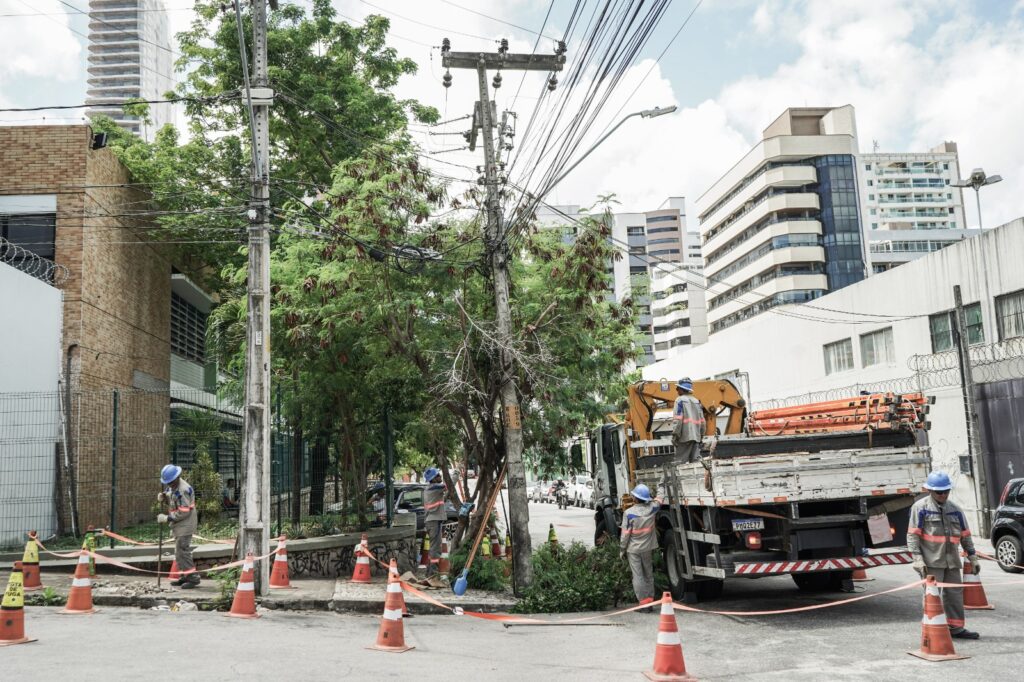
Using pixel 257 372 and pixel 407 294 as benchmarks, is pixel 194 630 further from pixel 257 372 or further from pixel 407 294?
pixel 407 294

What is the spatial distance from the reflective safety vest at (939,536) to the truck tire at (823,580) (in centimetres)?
348

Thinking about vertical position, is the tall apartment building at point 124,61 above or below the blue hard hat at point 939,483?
above

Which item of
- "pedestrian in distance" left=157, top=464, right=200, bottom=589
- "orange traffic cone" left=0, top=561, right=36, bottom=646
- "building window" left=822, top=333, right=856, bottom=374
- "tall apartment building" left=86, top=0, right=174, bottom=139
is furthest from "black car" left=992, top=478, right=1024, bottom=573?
"tall apartment building" left=86, top=0, right=174, bottom=139

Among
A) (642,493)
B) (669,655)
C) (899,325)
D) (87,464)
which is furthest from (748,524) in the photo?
(899,325)

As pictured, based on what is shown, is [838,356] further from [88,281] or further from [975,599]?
[88,281]

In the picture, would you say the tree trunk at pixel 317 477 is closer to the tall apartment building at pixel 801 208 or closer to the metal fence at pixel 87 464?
the metal fence at pixel 87 464

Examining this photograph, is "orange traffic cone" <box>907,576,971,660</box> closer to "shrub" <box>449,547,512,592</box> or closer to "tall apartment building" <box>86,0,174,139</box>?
"shrub" <box>449,547,512,592</box>

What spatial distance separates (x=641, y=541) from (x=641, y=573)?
0.45 m

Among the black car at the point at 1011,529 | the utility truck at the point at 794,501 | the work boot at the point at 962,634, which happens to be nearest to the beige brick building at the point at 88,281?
the utility truck at the point at 794,501

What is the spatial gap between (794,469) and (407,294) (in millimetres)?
6530

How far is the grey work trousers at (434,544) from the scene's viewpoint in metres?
13.7

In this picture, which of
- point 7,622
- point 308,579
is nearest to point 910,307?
point 308,579

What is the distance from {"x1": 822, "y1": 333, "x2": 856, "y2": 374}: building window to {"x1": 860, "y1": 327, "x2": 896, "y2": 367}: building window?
34.2 inches

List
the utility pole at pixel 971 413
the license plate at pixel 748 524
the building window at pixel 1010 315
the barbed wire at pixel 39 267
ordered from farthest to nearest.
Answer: the utility pole at pixel 971 413, the building window at pixel 1010 315, the barbed wire at pixel 39 267, the license plate at pixel 748 524
